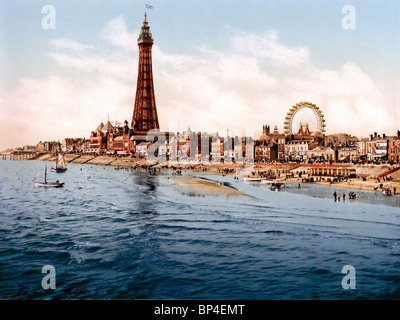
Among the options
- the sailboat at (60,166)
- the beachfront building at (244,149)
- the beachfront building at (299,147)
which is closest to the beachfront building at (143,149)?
the sailboat at (60,166)

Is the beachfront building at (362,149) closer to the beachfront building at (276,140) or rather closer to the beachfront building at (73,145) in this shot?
the beachfront building at (276,140)

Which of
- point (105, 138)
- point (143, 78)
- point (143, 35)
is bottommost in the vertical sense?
point (105, 138)

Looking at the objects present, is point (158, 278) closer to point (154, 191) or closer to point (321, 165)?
point (154, 191)

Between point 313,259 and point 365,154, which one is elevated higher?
point 365,154

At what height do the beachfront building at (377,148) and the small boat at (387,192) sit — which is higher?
the beachfront building at (377,148)
